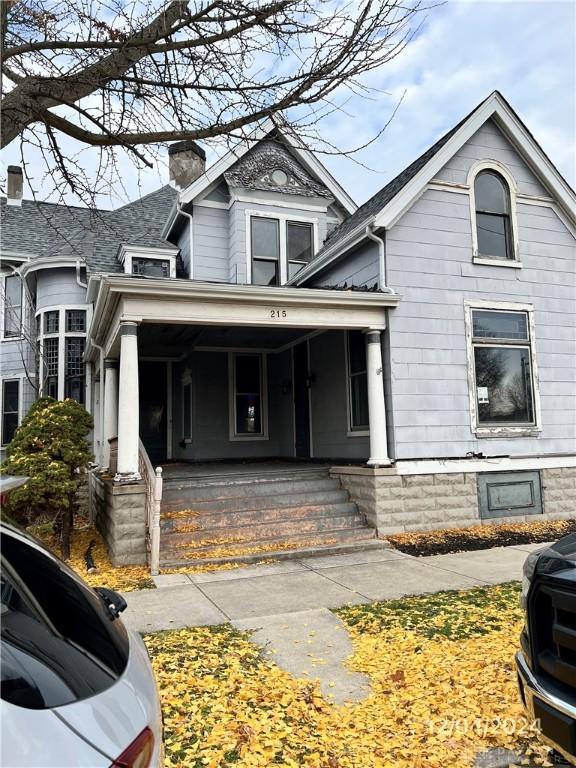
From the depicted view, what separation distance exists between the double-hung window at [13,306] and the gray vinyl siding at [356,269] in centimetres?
884

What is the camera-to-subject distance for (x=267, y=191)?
13.2 meters

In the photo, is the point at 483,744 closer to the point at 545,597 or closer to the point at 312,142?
the point at 545,597

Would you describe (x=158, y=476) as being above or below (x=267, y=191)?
below

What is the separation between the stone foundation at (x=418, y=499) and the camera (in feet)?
29.3

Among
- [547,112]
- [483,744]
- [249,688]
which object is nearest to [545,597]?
[483,744]

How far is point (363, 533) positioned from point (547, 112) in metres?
6.00

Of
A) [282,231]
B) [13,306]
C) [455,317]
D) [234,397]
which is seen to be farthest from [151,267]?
[455,317]

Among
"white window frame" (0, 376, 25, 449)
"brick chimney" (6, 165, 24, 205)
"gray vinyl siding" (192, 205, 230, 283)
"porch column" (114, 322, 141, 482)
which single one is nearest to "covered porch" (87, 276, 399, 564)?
"porch column" (114, 322, 141, 482)

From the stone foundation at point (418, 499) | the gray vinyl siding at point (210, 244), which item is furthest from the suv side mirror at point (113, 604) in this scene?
the gray vinyl siding at point (210, 244)

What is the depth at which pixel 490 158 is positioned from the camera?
10453mm

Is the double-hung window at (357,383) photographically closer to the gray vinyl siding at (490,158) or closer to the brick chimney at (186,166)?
the gray vinyl siding at (490,158)

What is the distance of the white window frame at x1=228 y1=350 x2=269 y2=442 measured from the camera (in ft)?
44.5

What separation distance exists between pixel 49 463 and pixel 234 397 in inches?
231

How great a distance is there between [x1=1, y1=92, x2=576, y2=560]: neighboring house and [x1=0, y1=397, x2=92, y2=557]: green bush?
0.64 metres
